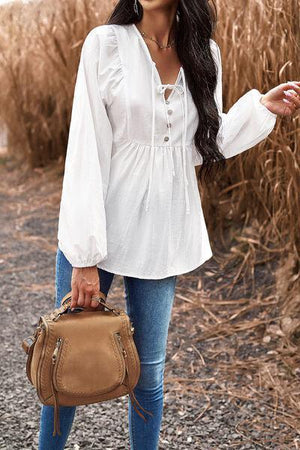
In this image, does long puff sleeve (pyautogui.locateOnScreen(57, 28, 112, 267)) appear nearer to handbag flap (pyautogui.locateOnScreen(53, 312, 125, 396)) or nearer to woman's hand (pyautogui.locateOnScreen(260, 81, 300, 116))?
handbag flap (pyautogui.locateOnScreen(53, 312, 125, 396))

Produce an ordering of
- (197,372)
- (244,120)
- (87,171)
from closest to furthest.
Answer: (87,171) < (244,120) < (197,372)

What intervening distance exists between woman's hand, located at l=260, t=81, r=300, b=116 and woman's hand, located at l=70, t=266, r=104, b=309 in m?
0.59

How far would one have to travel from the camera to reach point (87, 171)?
4.85 feet

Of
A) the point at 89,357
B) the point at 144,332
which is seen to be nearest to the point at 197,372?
the point at 144,332

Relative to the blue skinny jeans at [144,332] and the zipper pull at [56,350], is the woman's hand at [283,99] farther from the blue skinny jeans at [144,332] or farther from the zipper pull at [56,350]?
the zipper pull at [56,350]

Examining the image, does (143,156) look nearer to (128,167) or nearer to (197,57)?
(128,167)

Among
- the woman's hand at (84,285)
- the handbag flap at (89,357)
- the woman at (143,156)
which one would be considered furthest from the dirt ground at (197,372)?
the woman's hand at (84,285)

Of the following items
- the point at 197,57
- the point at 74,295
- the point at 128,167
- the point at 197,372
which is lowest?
the point at 197,372

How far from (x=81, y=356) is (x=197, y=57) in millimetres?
695

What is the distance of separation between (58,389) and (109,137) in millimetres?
536

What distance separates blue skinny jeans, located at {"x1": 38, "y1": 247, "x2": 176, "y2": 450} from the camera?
162 cm

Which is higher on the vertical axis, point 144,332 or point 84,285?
point 84,285

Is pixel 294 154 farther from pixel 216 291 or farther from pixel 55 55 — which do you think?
pixel 55 55

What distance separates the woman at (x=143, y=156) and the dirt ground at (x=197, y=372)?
2.48ft
